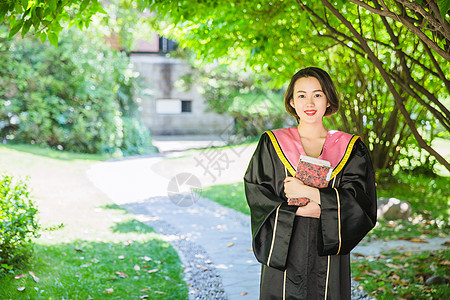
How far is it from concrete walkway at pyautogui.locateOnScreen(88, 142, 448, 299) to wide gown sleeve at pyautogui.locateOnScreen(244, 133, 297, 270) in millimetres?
2026

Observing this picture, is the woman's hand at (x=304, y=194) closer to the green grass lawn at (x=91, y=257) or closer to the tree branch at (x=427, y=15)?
the tree branch at (x=427, y=15)

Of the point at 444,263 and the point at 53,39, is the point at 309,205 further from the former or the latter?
the point at 444,263

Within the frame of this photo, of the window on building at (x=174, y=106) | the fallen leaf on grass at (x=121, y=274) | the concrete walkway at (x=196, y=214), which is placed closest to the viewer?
the fallen leaf on grass at (x=121, y=274)

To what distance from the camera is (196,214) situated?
8266mm

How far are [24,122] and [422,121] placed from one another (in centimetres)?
982

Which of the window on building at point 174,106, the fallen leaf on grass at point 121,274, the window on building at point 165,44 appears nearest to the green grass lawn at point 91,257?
→ the fallen leaf on grass at point 121,274

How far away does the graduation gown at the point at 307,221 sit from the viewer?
2582mm

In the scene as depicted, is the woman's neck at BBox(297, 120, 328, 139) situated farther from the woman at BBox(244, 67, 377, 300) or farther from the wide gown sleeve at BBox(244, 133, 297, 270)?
the wide gown sleeve at BBox(244, 133, 297, 270)

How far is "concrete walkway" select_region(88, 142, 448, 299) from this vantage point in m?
5.15

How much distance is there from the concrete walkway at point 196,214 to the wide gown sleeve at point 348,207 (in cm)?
215

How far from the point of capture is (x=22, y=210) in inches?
186

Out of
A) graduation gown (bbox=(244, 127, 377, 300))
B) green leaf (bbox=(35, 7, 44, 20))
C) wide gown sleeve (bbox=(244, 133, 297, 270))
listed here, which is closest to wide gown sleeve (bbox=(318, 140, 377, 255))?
graduation gown (bbox=(244, 127, 377, 300))

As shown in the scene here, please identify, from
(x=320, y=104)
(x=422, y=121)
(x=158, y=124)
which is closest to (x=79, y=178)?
(x=422, y=121)

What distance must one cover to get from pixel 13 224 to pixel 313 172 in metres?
3.05
